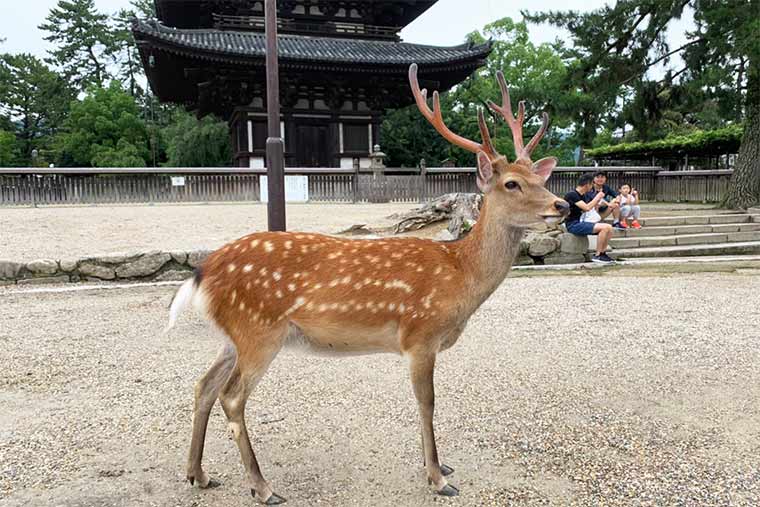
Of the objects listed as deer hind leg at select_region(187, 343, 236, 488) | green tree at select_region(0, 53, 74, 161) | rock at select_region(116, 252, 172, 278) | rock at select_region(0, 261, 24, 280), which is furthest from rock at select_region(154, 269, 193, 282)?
green tree at select_region(0, 53, 74, 161)

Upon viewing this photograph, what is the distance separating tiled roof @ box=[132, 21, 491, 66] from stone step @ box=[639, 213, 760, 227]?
872cm

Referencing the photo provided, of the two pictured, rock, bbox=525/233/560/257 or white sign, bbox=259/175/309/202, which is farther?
white sign, bbox=259/175/309/202

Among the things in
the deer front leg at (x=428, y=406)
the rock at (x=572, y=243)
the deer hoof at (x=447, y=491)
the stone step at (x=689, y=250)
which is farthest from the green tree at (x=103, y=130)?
the deer hoof at (x=447, y=491)

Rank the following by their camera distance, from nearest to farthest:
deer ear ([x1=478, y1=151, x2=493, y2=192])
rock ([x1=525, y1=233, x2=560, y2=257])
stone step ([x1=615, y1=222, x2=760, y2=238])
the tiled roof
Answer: deer ear ([x1=478, y1=151, x2=493, y2=192]) → rock ([x1=525, y1=233, x2=560, y2=257]) → stone step ([x1=615, y1=222, x2=760, y2=238]) → the tiled roof

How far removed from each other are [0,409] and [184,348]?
1574mm

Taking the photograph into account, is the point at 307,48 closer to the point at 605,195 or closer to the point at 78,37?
the point at 605,195

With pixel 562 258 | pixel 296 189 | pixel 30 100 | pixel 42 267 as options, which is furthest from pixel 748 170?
pixel 30 100

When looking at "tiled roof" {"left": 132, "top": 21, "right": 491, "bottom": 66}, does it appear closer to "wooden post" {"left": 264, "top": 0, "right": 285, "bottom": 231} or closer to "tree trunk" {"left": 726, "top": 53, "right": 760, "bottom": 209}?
"tree trunk" {"left": 726, "top": 53, "right": 760, "bottom": 209}

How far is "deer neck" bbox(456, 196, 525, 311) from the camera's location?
275 cm

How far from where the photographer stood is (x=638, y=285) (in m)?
7.65

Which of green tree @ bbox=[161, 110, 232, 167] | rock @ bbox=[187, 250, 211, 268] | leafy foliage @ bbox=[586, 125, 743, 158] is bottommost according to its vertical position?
rock @ bbox=[187, 250, 211, 268]

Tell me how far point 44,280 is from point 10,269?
0.45 metres

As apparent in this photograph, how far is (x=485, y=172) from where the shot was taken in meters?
2.79

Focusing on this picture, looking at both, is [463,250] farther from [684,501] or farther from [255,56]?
[255,56]
